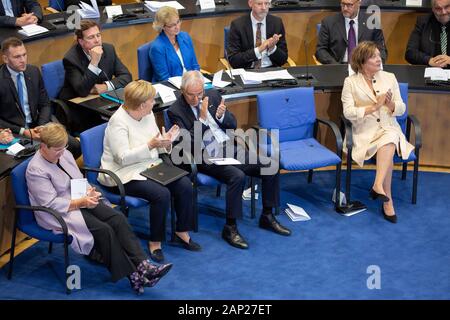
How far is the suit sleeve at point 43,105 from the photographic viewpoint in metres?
7.00

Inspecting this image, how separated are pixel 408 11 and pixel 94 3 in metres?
3.38

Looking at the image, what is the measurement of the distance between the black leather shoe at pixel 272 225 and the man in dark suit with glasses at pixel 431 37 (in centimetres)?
255

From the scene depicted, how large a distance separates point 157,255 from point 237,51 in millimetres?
2767

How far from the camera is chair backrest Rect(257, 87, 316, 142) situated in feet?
23.1

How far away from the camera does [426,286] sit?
5.92 m

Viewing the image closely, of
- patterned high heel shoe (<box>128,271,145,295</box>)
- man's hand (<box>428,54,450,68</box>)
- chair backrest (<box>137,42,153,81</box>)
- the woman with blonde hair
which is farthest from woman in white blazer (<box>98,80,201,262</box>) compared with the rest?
man's hand (<box>428,54,450,68</box>)

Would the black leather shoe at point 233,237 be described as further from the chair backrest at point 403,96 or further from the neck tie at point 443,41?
the neck tie at point 443,41

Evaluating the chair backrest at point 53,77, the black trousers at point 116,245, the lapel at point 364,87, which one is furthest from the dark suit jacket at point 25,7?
the lapel at point 364,87

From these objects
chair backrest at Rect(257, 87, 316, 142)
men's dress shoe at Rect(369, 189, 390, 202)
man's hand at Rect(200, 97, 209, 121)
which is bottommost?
men's dress shoe at Rect(369, 189, 390, 202)

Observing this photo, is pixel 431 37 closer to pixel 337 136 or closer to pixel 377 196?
pixel 337 136

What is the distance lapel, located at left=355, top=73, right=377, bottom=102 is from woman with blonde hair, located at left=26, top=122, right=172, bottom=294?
95.2 inches

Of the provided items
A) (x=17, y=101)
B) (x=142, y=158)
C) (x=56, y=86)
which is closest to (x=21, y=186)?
(x=142, y=158)

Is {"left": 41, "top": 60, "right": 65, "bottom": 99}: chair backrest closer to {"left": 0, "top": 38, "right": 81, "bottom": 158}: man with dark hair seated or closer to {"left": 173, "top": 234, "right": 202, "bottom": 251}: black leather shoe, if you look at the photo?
{"left": 0, "top": 38, "right": 81, "bottom": 158}: man with dark hair seated
